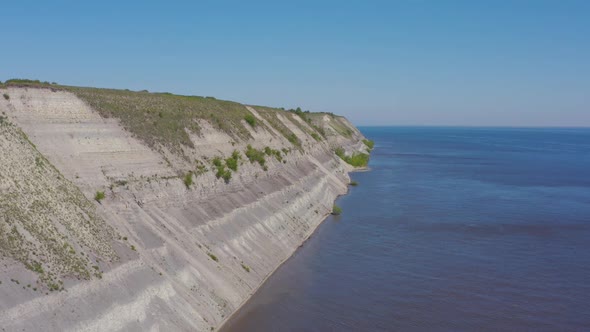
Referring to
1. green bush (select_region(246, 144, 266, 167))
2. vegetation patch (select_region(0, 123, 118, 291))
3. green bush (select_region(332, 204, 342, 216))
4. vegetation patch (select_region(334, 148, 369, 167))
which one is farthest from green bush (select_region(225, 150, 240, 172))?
vegetation patch (select_region(334, 148, 369, 167))

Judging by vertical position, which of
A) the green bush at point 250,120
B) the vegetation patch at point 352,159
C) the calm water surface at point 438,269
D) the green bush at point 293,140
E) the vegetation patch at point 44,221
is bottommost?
the calm water surface at point 438,269

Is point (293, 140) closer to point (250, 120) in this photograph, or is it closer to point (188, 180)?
point (250, 120)

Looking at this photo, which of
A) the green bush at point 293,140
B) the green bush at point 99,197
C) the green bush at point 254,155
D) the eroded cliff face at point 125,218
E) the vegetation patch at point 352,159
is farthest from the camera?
the vegetation patch at point 352,159

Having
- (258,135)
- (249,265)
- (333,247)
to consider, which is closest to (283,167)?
(258,135)

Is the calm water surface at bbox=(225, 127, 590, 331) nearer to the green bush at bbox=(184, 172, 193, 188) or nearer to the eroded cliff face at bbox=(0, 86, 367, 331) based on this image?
the eroded cliff face at bbox=(0, 86, 367, 331)

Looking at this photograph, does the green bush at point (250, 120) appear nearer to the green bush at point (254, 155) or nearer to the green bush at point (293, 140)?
the green bush at point (254, 155)

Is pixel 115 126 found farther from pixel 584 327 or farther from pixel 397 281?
pixel 584 327

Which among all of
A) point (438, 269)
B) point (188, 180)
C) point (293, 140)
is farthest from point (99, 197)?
point (293, 140)

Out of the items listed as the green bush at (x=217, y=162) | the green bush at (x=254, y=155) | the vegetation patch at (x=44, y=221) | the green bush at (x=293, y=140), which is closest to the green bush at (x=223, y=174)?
the green bush at (x=217, y=162)
